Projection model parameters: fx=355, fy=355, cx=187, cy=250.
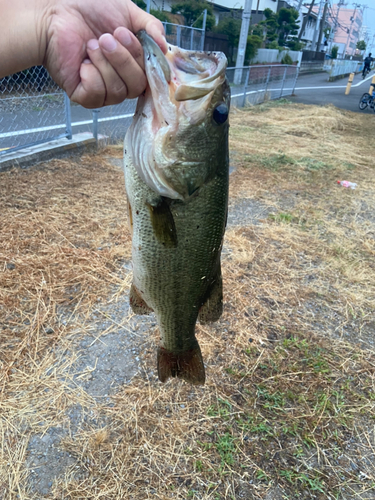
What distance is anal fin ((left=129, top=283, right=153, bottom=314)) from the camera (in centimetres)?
170

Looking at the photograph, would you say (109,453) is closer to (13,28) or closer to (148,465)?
(148,465)

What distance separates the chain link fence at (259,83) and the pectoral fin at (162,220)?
11.4 meters

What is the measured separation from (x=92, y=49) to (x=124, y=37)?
0.14 metres

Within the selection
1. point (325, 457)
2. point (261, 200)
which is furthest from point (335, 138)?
point (325, 457)

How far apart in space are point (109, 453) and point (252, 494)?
87cm

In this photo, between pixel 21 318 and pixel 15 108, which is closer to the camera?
pixel 21 318

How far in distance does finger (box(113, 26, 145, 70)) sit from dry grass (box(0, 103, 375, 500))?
81.8 inches

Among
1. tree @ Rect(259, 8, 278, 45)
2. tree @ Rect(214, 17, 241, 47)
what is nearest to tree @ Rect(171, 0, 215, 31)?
tree @ Rect(214, 17, 241, 47)

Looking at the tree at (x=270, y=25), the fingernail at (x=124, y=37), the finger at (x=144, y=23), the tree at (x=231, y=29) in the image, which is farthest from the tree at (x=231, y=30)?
the fingernail at (x=124, y=37)

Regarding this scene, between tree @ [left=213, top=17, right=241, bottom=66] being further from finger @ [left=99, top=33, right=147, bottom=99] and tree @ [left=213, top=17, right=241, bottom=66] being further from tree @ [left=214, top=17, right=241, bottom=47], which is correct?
finger @ [left=99, top=33, right=147, bottom=99]

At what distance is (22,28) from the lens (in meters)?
1.35

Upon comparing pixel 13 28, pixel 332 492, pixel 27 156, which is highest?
pixel 13 28

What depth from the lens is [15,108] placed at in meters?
7.42


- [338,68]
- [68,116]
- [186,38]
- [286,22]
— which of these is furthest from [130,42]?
[286,22]
